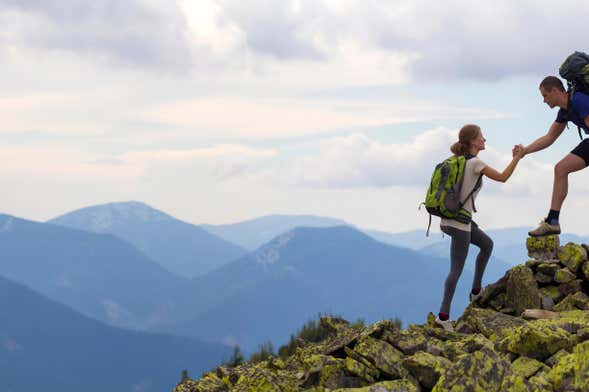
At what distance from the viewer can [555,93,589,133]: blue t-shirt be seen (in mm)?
12062

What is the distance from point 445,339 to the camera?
40.4 feet

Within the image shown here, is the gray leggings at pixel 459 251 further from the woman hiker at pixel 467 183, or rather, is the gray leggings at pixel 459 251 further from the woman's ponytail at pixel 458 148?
the woman's ponytail at pixel 458 148

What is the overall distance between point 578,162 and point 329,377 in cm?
595

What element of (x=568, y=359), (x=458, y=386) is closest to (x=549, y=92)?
(x=568, y=359)

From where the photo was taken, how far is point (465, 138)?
12.2 metres

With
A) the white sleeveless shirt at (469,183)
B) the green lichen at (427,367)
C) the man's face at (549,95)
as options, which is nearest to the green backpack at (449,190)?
the white sleeveless shirt at (469,183)

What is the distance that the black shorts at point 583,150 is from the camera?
1244 cm

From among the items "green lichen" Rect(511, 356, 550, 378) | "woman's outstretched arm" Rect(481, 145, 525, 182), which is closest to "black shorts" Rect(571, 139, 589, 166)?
"woman's outstretched arm" Rect(481, 145, 525, 182)

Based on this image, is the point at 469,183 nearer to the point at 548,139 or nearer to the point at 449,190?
the point at 449,190

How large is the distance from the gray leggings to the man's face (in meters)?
2.55

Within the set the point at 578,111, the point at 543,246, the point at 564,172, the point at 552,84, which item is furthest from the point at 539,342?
the point at 543,246

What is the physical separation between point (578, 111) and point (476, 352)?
5484 mm

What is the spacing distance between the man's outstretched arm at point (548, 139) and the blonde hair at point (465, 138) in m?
1.24

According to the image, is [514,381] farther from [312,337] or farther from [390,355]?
[312,337]
